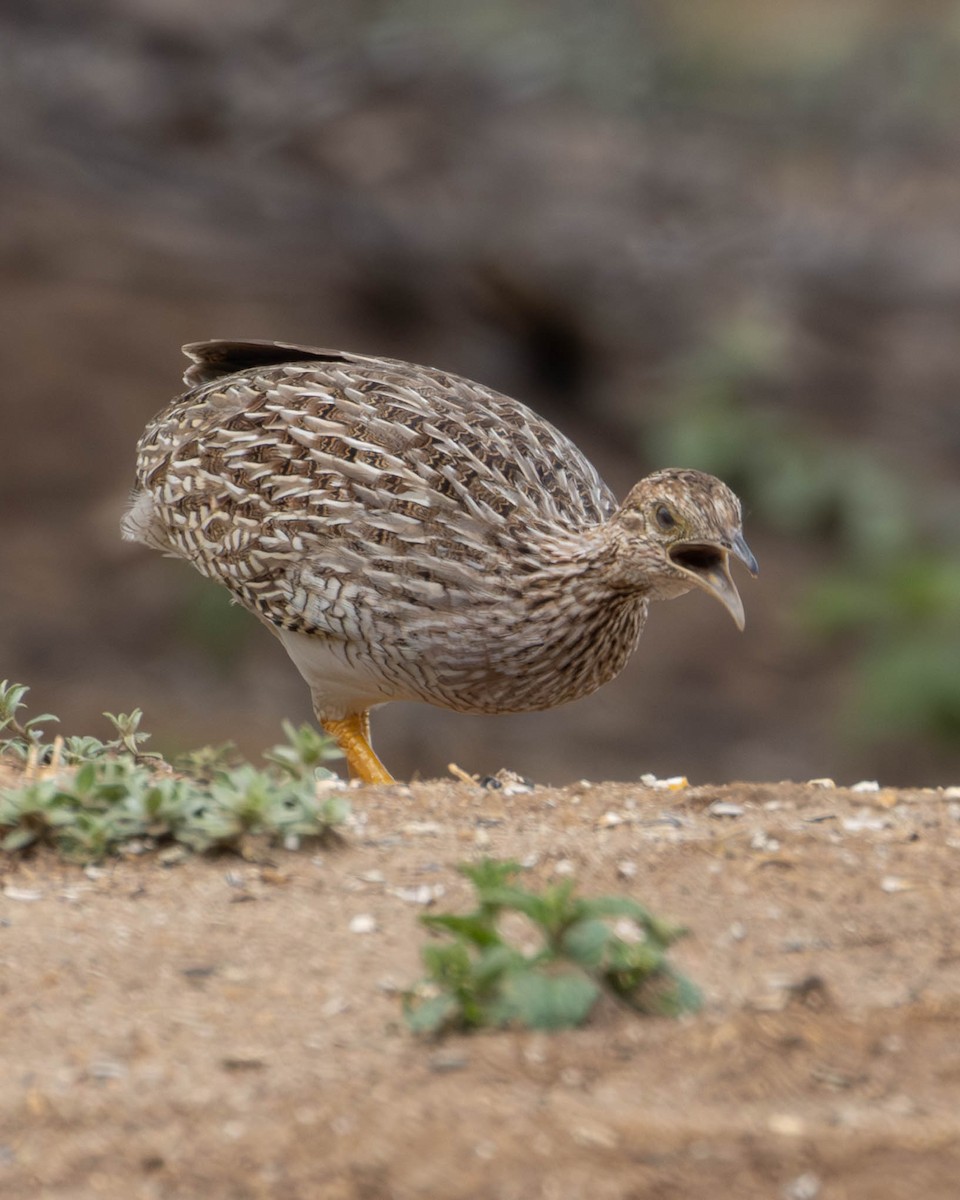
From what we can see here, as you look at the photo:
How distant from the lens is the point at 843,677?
15.1 metres

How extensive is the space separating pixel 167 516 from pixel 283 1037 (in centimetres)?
417

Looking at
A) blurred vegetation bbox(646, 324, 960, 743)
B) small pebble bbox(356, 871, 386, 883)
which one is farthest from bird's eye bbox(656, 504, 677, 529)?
blurred vegetation bbox(646, 324, 960, 743)

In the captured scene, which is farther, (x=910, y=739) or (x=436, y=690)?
(x=910, y=739)

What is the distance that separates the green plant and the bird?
2.86 metres

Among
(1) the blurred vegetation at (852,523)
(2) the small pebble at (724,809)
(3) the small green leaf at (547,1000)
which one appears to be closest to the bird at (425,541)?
(2) the small pebble at (724,809)

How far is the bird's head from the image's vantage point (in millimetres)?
6270

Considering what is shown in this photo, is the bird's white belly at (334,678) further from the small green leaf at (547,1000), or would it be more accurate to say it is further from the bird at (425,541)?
the small green leaf at (547,1000)

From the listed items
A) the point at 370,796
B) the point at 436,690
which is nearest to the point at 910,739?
the point at 436,690

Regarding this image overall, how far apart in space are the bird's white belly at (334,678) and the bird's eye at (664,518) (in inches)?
54.0

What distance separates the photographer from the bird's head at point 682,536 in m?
6.27

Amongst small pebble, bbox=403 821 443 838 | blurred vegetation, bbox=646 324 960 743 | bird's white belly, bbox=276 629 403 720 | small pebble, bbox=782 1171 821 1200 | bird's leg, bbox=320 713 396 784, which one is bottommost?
small pebble, bbox=782 1171 821 1200

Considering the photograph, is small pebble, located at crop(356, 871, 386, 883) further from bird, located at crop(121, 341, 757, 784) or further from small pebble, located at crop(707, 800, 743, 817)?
bird, located at crop(121, 341, 757, 784)

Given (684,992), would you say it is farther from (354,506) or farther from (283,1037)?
(354,506)

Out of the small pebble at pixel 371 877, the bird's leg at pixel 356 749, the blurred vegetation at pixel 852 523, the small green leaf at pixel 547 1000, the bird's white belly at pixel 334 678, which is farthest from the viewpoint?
the blurred vegetation at pixel 852 523
